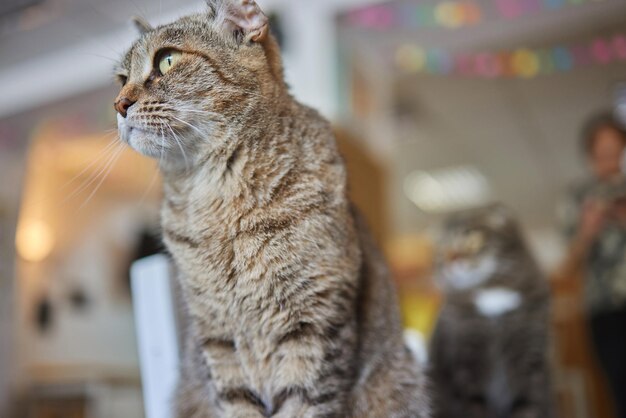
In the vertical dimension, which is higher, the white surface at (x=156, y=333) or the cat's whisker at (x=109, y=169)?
the cat's whisker at (x=109, y=169)

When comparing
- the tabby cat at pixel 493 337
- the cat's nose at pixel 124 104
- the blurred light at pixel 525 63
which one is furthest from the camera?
the blurred light at pixel 525 63

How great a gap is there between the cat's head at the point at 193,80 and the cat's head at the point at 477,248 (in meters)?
0.81

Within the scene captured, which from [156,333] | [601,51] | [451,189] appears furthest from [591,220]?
[451,189]

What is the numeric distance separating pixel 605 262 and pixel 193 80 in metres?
1.12

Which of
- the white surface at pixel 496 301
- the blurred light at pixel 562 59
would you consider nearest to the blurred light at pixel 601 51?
the blurred light at pixel 562 59

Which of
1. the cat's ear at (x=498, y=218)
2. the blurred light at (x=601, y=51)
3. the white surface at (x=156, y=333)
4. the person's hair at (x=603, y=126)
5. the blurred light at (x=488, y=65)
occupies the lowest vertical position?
the white surface at (x=156, y=333)

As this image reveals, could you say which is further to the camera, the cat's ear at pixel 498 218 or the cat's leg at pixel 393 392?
the cat's ear at pixel 498 218

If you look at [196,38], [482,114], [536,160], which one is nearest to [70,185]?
[196,38]

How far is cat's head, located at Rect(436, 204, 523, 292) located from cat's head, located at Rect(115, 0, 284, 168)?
81cm

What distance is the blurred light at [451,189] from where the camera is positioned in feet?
12.7

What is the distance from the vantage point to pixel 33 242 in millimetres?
1529

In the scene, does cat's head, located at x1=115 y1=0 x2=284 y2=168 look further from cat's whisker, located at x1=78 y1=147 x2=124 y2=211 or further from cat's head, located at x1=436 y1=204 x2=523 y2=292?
cat's head, located at x1=436 y1=204 x2=523 y2=292

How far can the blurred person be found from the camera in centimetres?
142

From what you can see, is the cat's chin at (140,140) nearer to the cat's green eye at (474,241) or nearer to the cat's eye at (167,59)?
the cat's eye at (167,59)
